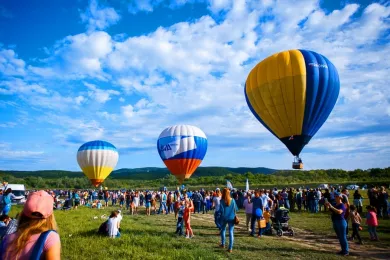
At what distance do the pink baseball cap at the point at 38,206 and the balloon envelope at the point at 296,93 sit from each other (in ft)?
62.1

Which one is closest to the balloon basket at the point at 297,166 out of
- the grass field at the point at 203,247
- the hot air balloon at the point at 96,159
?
the grass field at the point at 203,247

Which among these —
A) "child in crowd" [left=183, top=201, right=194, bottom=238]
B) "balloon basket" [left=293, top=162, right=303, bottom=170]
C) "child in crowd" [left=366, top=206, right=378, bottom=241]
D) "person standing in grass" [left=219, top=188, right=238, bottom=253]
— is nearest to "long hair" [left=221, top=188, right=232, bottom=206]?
"person standing in grass" [left=219, top=188, right=238, bottom=253]

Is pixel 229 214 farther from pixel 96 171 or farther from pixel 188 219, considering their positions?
pixel 96 171

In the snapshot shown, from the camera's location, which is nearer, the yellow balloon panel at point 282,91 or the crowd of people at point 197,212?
the crowd of people at point 197,212

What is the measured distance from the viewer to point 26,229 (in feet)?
7.68

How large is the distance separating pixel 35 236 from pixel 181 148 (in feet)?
90.6

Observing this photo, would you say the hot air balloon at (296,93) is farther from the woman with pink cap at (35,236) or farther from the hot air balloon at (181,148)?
the woman with pink cap at (35,236)

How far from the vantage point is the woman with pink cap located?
2268 millimetres

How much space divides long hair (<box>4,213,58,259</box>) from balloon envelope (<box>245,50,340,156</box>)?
18989 millimetres

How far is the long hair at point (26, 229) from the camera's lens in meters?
2.28

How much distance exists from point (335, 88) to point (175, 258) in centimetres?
1698

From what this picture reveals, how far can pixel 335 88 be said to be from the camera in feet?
65.8

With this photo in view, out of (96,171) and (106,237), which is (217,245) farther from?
(96,171)

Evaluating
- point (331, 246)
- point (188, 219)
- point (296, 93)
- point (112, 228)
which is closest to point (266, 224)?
point (331, 246)
